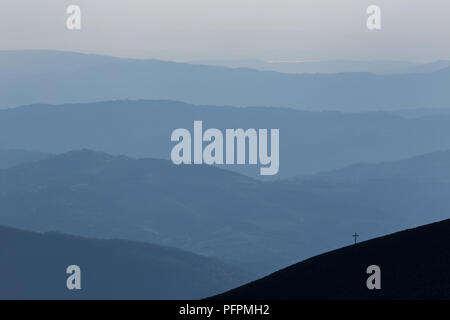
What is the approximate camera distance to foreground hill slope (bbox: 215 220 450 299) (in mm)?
63691

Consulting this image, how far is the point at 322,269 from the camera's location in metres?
80.1

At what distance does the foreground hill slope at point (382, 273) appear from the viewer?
209 feet

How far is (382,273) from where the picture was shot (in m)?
68.4
